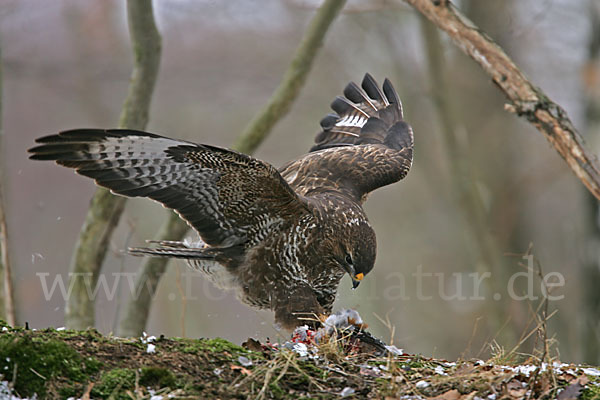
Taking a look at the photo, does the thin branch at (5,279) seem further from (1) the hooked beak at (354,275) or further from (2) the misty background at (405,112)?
(2) the misty background at (405,112)

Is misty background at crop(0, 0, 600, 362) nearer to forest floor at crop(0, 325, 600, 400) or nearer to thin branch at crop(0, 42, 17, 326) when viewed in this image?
thin branch at crop(0, 42, 17, 326)

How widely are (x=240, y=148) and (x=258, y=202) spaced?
1613mm

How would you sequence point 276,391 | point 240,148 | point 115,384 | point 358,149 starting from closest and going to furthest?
point 115,384 → point 276,391 → point 358,149 → point 240,148

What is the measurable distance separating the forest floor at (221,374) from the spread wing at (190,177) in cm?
119

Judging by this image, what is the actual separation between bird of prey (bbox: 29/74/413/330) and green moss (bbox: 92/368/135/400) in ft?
4.96

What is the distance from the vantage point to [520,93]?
5.00 m

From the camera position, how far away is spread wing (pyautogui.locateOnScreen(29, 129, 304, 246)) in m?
4.05

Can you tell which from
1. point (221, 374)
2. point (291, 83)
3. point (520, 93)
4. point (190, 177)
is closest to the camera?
point (221, 374)

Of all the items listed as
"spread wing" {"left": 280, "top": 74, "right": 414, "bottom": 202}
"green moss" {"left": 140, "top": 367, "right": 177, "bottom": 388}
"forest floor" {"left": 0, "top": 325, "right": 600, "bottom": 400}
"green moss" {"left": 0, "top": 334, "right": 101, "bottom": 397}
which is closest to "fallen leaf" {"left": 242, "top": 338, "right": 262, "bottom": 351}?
"forest floor" {"left": 0, "top": 325, "right": 600, "bottom": 400}

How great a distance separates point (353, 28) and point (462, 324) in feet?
19.1

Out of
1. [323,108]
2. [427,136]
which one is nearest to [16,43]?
[323,108]

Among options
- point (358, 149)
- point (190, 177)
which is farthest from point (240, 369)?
point (358, 149)

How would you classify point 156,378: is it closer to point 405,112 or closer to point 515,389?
point 515,389

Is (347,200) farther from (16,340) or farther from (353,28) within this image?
(353,28)
